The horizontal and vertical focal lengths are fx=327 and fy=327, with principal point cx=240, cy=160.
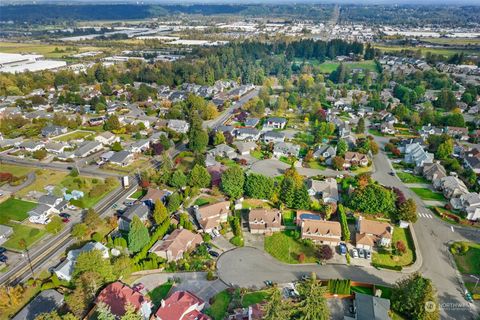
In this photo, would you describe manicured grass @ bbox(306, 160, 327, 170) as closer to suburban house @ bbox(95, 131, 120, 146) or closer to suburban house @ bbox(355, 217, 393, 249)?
suburban house @ bbox(355, 217, 393, 249)

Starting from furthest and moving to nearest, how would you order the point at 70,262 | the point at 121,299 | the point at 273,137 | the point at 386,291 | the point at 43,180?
the point at 273,137
the point at 43,180
the point at 70,262
the point at 386,291
the point at 121,299

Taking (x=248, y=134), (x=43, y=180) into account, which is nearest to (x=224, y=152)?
(x=248, y=134)

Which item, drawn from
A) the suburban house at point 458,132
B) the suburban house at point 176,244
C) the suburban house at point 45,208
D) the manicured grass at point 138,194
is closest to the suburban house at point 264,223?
the suburban house at point 176,244

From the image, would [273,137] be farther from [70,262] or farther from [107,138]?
[70,262]

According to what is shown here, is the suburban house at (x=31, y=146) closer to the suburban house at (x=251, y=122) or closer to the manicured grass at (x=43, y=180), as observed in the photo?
the manicured grass at (x=43, y=180)

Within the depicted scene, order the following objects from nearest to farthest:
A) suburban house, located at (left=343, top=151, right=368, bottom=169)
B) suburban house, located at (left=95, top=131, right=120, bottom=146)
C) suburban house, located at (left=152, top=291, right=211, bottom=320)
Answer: suburban house, located at (left=152, top=291, right=211, bottom=320) < suburban house, located at (left=343, top=151, right=368, bottom=169) < suburban house, located at (left=95, top=131, right=120, bottom=146)

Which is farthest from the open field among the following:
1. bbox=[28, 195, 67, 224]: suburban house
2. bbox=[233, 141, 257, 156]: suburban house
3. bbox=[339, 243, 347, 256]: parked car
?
bbox=[339, 243, 347, 256]: parked car
